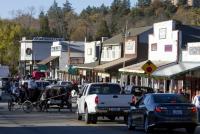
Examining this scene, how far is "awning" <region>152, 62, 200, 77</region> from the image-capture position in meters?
42.5

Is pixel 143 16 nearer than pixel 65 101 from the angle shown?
No

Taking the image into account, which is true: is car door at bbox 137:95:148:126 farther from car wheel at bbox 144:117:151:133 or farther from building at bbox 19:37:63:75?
building at bbox 19:37:63:75

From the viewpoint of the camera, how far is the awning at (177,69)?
42.5 meters

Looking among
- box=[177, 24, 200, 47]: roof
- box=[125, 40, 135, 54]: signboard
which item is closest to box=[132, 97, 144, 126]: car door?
box=[177, 24, 200, 47]: roof

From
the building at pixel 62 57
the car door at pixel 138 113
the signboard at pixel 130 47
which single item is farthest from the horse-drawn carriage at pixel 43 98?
the building at pixel 62 57

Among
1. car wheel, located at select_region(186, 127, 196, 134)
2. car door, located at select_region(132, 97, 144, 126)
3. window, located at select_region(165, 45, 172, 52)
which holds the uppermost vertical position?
window, located at select_region(165, 45, 172, 52)

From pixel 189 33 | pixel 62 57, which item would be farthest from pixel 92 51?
pixel 189 33

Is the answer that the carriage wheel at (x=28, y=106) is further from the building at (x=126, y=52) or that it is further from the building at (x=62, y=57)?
the building at (x=62, y=57)

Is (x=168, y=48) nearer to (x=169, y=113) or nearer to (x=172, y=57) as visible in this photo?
(x=172, y=57)

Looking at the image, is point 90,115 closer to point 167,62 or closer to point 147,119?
point 147,119

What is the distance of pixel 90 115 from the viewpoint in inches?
1051

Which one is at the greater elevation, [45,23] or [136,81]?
[45,23]

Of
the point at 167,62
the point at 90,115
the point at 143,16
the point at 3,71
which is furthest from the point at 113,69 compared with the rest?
the point at 143,16

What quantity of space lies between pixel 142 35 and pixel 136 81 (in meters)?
6.34
